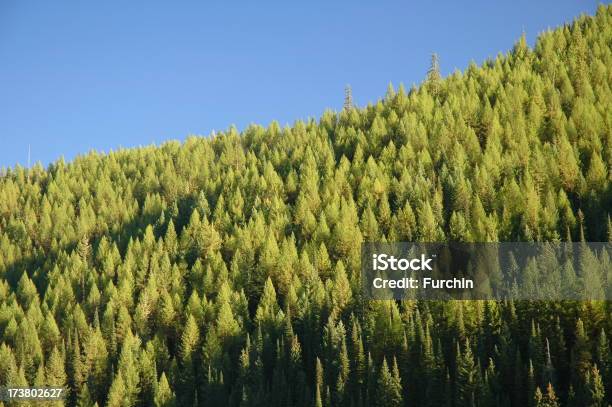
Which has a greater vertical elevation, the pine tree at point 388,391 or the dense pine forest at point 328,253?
the dense pine forest at point 328,253

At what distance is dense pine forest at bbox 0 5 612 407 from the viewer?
76.2m

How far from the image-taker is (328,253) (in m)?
97.4

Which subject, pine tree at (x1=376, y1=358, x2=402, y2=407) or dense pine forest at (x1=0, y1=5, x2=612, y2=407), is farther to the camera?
dense pine forest at (x1=0, y1=5, x2=612, y2=407)

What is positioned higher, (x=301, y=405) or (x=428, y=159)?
(x=428, y=159)

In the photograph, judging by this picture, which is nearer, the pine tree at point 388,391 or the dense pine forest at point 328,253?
the pine tree at point 388,391

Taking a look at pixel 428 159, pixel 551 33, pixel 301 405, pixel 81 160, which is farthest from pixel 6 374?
pixel 551 33

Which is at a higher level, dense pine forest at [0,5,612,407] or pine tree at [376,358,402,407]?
dense pine forest at [0,5,612,407]

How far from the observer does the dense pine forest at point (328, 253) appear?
7619 centimetres

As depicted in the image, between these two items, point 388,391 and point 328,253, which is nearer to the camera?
point 388,391

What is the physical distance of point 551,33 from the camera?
150m

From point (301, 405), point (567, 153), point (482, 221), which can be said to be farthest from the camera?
point (567, 153)

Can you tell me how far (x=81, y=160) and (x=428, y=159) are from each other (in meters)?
80.3

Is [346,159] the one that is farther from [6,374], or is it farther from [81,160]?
[81,160]

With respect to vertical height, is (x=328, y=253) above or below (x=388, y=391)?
above
